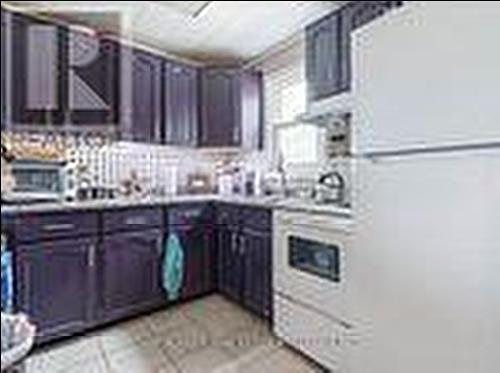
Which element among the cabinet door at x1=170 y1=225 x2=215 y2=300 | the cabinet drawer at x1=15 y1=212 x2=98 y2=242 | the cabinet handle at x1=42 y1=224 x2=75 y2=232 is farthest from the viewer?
the cabinet door at x1=170 y1=225 x2=215 y2=300

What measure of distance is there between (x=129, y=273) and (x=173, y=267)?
1.43ft

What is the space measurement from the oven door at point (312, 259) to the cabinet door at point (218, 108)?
1.79m

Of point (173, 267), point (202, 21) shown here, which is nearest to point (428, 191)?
point (202, 21)

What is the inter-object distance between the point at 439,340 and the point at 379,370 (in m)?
0.41

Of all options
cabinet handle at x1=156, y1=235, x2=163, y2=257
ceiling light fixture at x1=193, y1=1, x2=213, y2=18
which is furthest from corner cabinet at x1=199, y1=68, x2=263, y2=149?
ceiling light fixture at x1=193, y1=1, x2=213, y2=18

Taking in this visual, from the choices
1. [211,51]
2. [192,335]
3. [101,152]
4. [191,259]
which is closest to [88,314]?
[192,335]

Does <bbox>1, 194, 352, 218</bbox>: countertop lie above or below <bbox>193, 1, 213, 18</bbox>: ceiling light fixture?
below

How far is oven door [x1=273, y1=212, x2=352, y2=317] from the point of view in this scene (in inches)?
101

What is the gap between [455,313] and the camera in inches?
68.2

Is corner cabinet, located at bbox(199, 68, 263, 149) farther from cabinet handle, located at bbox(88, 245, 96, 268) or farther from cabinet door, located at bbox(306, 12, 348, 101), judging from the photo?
cabinet handle, located at bbox(88, 245, 96, 268)

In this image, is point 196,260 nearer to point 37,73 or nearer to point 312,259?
point 312,259

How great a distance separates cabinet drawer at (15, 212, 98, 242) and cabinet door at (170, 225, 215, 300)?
837 millimetres

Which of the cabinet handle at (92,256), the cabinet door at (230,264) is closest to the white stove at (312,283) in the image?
the cabinet door at (230,264)

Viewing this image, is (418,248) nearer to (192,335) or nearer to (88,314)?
(192,335)
